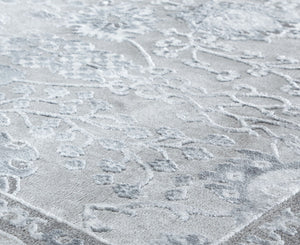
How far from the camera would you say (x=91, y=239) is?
1.57m

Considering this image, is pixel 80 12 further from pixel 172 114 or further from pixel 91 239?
pixel 91 239

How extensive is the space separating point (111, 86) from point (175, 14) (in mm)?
954

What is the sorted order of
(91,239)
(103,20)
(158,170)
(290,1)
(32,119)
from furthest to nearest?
1. (290,1)
2. (103,20)
3. (32,119)
4. (158,170)
5. (91,239)

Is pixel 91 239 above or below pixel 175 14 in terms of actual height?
above

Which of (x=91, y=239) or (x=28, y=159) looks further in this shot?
(x=28, y=159)

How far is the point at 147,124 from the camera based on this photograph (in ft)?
7.13

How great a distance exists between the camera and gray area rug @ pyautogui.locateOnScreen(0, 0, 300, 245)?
5.45 feet

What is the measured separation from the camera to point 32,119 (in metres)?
2.15

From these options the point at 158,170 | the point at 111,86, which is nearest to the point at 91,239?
the point at 158,170

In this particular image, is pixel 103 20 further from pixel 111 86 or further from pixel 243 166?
pixel 243 166

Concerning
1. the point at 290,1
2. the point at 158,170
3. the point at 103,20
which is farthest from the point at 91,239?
the point at 290,1

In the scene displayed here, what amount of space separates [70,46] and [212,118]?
78cm

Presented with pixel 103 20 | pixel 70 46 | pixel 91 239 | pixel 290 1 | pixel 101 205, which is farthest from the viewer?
pixel 290 1

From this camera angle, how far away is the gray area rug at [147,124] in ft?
5.45
